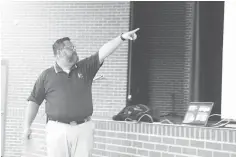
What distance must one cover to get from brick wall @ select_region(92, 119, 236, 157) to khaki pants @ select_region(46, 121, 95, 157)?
708 mm

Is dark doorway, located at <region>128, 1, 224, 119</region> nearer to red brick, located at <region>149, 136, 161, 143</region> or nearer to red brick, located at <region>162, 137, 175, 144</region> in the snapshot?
red brick, located at <region>149, 136, 161, 143</region>

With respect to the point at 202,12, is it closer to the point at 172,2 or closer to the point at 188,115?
the point at 172,2

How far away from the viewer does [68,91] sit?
392 centimetres

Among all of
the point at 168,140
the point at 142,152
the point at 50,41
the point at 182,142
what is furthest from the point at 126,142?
the point at 50,41

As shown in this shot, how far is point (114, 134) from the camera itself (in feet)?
15.8

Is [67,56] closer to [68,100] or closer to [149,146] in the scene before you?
[68,100]

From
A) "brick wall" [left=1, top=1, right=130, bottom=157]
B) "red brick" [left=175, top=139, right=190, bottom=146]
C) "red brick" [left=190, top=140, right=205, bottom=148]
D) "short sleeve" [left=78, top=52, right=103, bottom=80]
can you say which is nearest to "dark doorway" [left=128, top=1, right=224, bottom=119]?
"brick wall" [left=1, top=1, right=130, bottom=157]

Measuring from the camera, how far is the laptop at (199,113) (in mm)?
4057

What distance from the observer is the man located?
3859mm

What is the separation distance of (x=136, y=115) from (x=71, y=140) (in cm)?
97

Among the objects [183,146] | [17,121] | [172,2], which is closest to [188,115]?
[183,146]

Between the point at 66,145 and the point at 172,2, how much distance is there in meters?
4.03

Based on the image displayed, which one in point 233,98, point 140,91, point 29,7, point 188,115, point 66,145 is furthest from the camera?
point 29,7

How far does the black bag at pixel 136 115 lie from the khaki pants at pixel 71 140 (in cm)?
79
